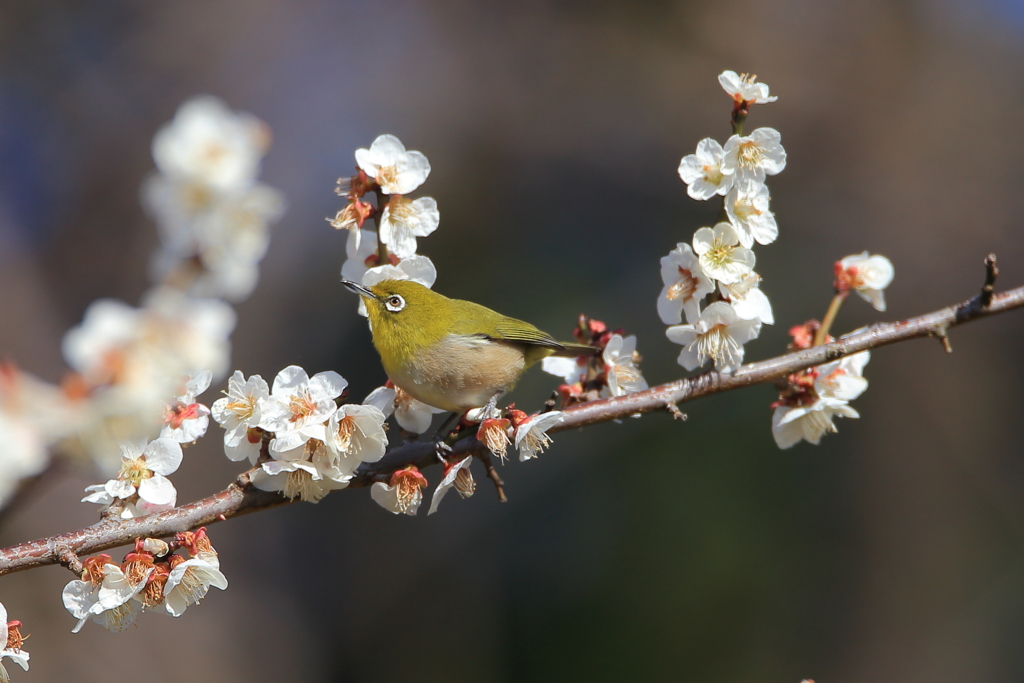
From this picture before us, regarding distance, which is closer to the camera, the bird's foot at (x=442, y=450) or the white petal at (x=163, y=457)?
the white petal at (x=163, y=457)

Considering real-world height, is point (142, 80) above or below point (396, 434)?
above

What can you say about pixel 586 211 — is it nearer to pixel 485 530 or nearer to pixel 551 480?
pixel 551 480

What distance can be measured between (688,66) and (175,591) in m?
7.79

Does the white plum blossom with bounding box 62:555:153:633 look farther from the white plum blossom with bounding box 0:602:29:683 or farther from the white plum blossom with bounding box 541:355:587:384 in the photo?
the white plum blossom with bounding box 541:355:587:384

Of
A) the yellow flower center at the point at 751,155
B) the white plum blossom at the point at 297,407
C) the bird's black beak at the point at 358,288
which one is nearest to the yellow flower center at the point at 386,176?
the bird's black beak at the point at 358,288

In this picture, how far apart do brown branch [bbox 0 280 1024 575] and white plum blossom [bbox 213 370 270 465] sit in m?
0.12

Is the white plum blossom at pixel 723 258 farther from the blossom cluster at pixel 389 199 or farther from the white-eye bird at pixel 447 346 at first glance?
the blossom cluster at pixel 389 199

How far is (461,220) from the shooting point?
8.63 meters

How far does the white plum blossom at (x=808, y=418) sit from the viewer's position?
2148mm

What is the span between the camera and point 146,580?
173cm

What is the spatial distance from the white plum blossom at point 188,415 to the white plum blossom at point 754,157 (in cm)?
144

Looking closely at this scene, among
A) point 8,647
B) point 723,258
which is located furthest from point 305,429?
point 723,258

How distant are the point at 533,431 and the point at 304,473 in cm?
56

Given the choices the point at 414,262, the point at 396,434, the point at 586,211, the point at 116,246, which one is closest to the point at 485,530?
the point at 396,434
